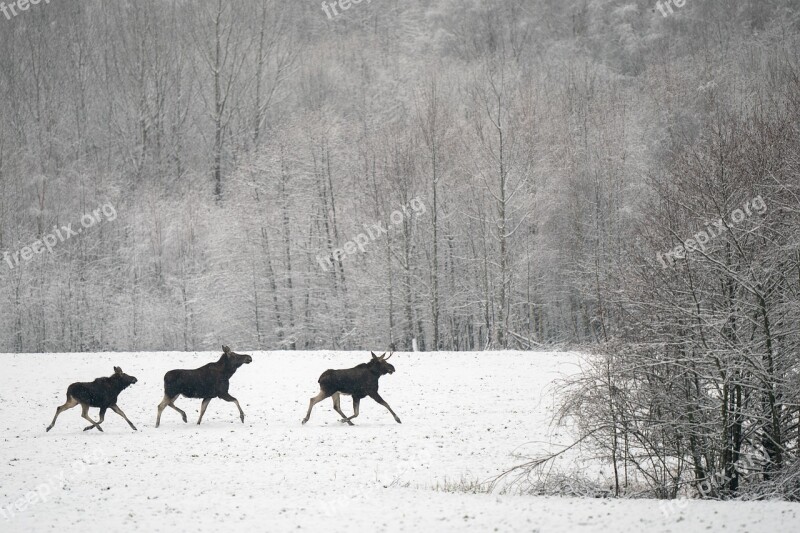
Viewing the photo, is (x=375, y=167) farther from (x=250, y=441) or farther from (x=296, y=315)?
(x=250, y=441)

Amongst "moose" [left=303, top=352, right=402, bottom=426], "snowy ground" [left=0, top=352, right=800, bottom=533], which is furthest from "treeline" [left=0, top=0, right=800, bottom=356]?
"moose" [left=303, top=352, right=402, bottom=426]

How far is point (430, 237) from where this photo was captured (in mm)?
46281

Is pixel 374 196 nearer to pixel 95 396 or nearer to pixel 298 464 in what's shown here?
pixel 95 396

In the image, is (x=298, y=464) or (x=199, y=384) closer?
(x=298, y=464)

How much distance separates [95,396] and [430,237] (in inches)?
1235

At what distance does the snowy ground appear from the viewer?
1009 cm

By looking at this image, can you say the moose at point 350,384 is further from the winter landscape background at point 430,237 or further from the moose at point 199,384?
the moose at point 199,384

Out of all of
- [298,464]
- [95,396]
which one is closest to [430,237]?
[95,396]

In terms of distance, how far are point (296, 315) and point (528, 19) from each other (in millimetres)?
53369

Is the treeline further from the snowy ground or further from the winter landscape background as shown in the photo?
the snowy ground

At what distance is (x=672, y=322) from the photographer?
12789mm

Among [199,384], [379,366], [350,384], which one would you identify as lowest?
[350,384]

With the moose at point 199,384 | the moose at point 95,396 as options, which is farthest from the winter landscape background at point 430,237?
the moose at point 199,384

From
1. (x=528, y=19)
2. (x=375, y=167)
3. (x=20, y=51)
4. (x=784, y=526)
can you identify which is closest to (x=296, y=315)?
(x=375, y=167)
